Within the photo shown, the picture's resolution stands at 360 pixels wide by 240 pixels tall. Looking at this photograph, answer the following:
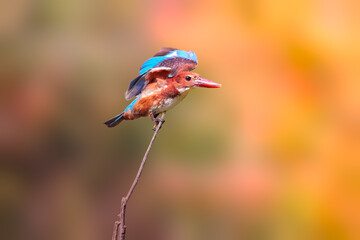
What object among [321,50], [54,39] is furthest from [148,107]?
[321,50]

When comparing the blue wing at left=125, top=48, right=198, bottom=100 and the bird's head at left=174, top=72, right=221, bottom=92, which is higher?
the blue wing at left=125, top=48, right=198, bottom=100

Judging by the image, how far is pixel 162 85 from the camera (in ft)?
3.34

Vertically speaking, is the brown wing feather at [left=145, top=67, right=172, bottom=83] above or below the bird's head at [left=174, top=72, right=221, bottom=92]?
above

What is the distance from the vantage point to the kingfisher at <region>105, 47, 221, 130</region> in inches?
39.8

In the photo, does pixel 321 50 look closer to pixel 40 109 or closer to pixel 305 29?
pixel 305 29

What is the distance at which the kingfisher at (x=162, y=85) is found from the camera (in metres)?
1.01

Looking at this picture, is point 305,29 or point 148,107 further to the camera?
point 305,29

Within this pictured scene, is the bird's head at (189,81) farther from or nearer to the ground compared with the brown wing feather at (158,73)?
nearer to the ground

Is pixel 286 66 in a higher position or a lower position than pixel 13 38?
lower

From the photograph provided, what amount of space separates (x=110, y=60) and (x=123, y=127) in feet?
0.71

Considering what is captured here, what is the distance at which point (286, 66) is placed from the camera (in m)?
1.60

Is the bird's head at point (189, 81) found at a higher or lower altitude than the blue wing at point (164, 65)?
lower

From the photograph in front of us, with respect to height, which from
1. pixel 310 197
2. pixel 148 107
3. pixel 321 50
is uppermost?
pixel 321 50

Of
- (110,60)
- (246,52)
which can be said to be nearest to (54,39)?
(110,60)
